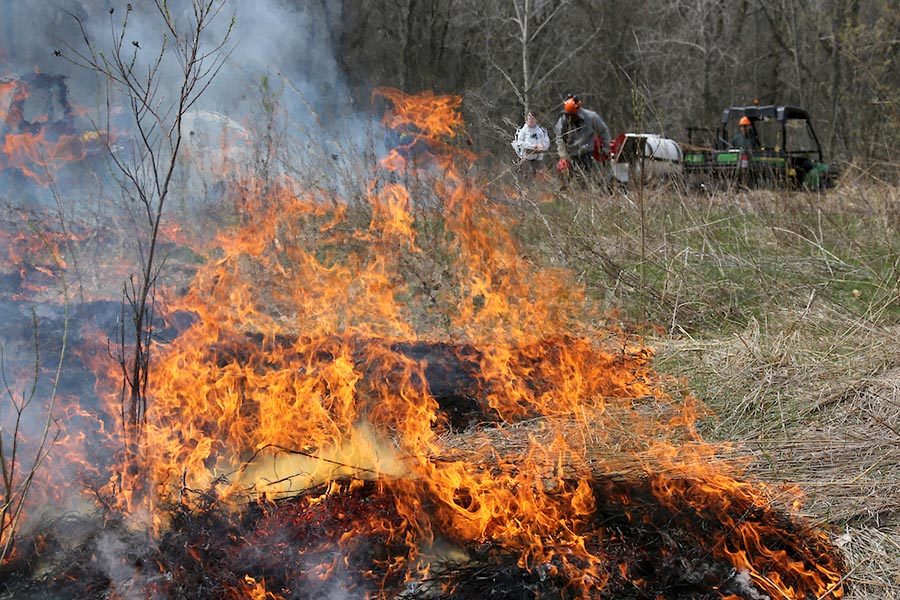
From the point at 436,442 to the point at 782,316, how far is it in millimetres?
2670

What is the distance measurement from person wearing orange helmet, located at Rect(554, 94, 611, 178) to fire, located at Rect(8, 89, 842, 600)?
119cm

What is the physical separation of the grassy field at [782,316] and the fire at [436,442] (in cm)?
20

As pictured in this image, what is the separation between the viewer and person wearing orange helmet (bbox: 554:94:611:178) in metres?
6.45

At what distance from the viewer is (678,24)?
23234 mm

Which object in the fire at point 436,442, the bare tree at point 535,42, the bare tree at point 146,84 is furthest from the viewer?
the bare tree at point 535,42

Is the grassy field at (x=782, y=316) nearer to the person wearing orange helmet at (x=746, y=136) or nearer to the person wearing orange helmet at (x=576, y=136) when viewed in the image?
the person wearing orange helmet at (x=576, y=136)

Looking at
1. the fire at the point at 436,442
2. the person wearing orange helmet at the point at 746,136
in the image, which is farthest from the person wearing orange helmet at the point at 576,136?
the person wearing orange helmet at the point at 746,136

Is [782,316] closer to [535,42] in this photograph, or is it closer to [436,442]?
[436,442]

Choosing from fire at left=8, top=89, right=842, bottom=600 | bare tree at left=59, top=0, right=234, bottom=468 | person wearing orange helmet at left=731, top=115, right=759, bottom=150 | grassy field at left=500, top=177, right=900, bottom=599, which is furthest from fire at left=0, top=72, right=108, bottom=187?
person wearing orange helmet at left=731, top=115, right=759, bottom=150

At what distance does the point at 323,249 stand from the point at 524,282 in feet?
7.25

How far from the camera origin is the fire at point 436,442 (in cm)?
278

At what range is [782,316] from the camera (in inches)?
193

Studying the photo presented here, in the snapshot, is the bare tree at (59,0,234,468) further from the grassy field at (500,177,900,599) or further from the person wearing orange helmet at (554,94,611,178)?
the person wearing orange helmet at (554,94,611,178)

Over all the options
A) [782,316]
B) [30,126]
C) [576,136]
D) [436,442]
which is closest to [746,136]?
[576,136]
